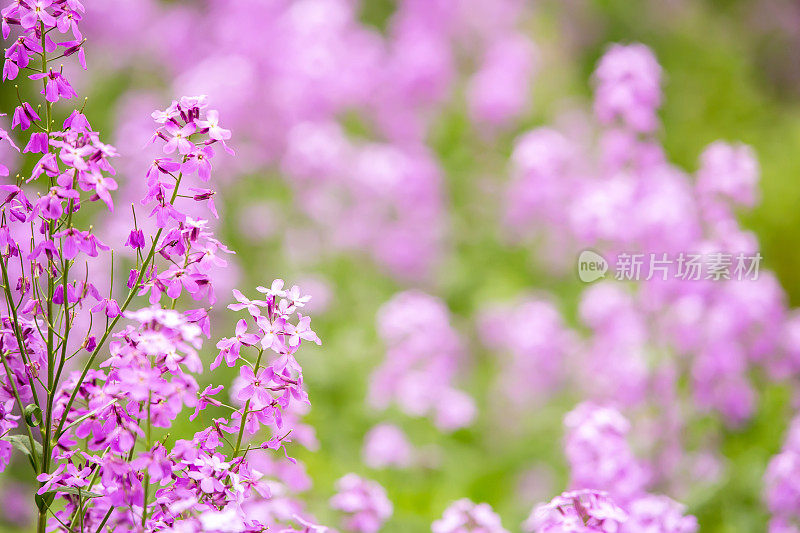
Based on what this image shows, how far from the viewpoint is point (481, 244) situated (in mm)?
5328

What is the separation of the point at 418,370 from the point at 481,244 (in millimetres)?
1858

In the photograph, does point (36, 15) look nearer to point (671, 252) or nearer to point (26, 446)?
point (26, 446)

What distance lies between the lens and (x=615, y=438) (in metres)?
2.35

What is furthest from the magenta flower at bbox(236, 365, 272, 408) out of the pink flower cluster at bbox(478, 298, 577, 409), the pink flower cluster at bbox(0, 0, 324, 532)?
the pink flower cluster at bbox(478, 298, 577, 409)

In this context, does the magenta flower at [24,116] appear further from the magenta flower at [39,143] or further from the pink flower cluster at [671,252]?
the pink flower cluster at [671,252]

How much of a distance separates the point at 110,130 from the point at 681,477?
16.0ft

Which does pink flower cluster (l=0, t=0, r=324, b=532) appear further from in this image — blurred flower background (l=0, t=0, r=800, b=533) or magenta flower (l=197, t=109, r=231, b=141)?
blurred flower background (l=0, t=0, r=800, b=533)

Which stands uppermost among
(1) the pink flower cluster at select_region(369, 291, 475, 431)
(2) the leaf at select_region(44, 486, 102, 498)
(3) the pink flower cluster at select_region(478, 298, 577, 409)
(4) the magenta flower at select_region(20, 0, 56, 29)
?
(3) the pink flower cluster at select_region(478, 298, 577, 409)

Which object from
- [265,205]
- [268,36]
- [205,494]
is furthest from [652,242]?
[268,36]

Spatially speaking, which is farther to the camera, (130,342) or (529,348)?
(529,348)

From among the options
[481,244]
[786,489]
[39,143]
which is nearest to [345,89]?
[481,244]

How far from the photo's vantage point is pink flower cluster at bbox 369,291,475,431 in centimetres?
337

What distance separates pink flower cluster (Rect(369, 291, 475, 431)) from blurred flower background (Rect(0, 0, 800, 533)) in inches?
0.4

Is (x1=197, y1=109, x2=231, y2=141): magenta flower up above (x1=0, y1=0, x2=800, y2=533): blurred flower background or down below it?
below
